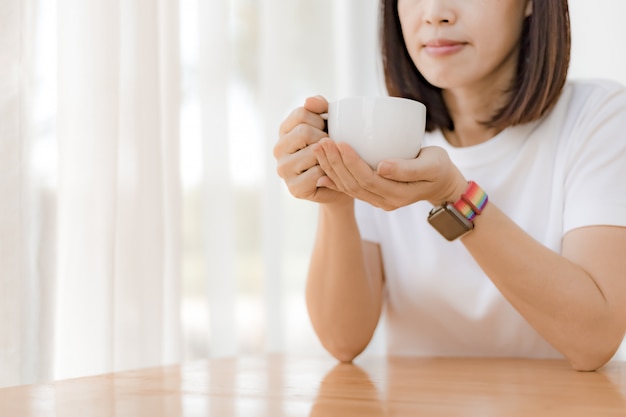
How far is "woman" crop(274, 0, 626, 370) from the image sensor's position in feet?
3.09

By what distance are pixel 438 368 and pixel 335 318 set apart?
284 millimetres

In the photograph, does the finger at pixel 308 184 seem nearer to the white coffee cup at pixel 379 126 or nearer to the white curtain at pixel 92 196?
the white coffee cup at pixel 379 126

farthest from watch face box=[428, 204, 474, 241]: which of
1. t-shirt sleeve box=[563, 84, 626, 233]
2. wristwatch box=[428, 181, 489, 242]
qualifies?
t-shirt sleeve box=[563, 84, 626, 233]

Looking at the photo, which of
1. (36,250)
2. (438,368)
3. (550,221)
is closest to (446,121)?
(550,221)

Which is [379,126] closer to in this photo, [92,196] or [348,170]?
[348,170]

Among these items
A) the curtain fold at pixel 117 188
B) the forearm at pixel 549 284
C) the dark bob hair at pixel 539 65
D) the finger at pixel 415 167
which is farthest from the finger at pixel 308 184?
the curtain fold at pixel 117 188

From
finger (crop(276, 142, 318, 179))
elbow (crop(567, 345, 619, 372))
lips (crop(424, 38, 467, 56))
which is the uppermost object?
lips (crop(424, 38, 467, 56))

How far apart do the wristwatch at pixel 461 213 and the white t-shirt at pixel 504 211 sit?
21 centimetres

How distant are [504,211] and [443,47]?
305mm

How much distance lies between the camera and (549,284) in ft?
3.18

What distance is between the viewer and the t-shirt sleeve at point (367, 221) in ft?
4.42

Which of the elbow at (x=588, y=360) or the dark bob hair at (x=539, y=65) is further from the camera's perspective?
the dark bob hair at (x=539, y=65)

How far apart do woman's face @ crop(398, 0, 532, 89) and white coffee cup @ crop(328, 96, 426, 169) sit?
0.36m

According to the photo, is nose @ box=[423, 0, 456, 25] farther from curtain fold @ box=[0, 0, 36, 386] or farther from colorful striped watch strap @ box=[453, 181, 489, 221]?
curtain fold @ box=[0, 0, 36, 386]
